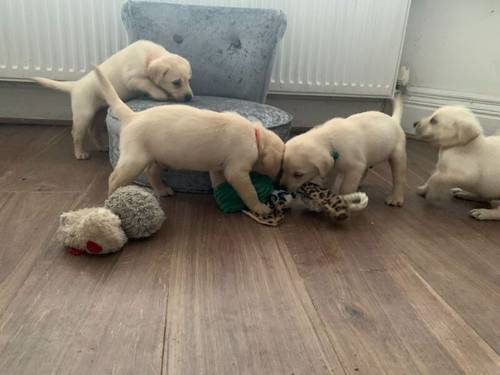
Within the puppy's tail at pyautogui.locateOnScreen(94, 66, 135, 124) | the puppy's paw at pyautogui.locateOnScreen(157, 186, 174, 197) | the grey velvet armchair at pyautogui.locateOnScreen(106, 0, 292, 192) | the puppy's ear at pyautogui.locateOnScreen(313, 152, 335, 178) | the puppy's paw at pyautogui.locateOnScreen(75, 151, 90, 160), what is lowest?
the puppy's paw at pyautogui.locateOnScreen(75, 151, 90, 160)

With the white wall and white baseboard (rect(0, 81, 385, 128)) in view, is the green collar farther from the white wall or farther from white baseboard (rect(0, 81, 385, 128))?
the white wall

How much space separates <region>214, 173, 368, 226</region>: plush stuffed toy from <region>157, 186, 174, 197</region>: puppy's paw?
8.5 inches

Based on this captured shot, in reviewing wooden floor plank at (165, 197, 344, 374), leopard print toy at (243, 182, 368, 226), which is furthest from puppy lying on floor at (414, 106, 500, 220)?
wooden floor plank at (165, 197, 344, 374)

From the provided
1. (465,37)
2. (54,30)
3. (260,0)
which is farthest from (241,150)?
(465,37)

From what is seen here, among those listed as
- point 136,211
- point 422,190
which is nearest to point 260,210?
point 136,211

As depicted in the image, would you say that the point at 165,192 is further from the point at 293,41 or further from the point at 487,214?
the point at 293,41

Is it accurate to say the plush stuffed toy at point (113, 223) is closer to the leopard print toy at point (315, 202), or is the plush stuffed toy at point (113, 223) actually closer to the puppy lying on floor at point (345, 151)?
the leopard print toy at point (315, 202)

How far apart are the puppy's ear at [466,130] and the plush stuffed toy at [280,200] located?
495 millimetres

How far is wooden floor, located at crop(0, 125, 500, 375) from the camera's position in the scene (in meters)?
0.95

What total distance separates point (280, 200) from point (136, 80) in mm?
988

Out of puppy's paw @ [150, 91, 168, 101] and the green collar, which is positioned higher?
puppy's paw @ [150, 91, 168, 101]

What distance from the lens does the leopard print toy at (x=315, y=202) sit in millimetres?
1610

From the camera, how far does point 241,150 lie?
157 centimetres

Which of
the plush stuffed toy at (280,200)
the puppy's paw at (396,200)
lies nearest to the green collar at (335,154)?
the plush stuffed toy at (280,200)
